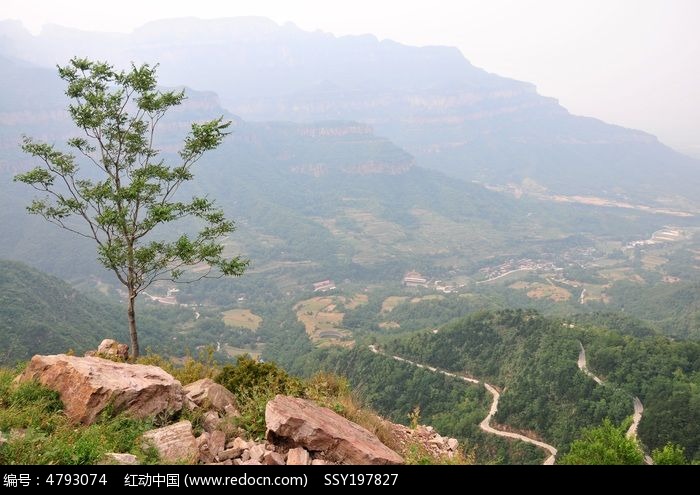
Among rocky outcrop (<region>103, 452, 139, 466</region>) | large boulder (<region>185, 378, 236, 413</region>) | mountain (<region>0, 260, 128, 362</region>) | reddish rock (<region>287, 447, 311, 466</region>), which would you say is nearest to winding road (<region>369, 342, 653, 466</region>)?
large boulder (<region>185, 378, 236, 413</region>)

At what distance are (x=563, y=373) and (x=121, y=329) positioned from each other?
186 ft

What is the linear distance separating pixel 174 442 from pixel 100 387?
1984mm

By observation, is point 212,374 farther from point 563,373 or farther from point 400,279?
point 400,279

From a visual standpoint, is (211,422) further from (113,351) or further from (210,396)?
(113,351)

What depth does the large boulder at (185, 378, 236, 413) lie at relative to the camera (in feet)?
32.1

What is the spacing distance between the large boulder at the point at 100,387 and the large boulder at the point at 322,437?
226 centimetres

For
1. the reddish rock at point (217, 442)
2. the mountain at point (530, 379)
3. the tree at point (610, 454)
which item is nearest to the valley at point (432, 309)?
the mountain at point (530, 379)

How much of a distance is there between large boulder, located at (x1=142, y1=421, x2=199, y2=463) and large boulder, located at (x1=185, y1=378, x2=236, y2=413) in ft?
5.05

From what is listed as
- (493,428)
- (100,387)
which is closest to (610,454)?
(100,387)

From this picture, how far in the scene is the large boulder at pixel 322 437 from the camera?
7.76 m

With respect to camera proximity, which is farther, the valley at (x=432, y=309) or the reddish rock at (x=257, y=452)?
the valley at (x=432, y=309)

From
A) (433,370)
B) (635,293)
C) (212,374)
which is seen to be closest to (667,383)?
(433,370)

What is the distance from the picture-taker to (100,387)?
8539 millimetres

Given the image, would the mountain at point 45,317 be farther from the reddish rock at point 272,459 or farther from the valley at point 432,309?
the reddish rock at point 272,459
